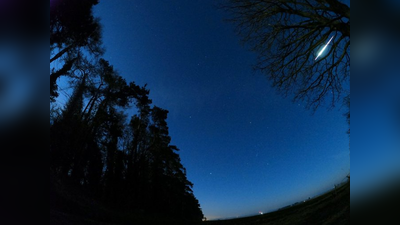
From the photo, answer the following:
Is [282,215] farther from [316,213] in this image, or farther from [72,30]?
[72,30]

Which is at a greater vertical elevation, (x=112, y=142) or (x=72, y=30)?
(x=72, y=30)

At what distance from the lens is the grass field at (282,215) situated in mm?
1277

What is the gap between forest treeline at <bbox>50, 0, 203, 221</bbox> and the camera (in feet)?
4.46

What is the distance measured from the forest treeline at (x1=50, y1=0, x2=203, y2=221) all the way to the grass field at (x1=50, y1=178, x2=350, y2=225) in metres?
0.07

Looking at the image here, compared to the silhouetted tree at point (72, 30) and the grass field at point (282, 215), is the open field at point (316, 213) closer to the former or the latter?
the grass field at point (282, 215)

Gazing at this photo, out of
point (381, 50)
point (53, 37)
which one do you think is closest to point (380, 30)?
point (381, 50)

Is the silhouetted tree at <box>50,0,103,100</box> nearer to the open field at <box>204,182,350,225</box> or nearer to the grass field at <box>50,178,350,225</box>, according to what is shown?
the grass field at <box>50,178,350,225</box>

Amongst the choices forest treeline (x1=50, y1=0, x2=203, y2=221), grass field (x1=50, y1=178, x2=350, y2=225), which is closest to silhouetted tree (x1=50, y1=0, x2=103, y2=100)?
forest treeline (x1=50, y1=0, x2=203, y2=221)

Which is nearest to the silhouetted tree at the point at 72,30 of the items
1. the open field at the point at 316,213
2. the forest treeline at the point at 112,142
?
the forest treeline at the point at 112,142

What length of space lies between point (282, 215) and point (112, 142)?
1471 mm

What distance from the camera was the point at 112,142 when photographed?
1416 mm

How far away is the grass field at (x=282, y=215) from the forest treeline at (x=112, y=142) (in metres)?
0.07

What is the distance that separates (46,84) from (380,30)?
71.0 inches

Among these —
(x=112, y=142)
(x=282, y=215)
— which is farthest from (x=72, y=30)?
(x=282, y=215)
